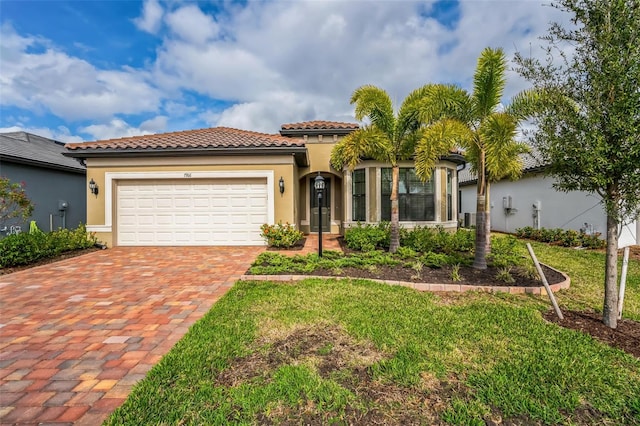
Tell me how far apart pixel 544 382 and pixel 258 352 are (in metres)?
2.72

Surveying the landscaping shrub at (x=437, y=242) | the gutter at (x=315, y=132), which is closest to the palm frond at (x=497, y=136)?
the landscaping shrub at (x=437, y=242)

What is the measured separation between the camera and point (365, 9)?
821 cm

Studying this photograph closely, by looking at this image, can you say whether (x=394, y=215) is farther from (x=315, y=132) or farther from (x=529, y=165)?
(x=529, y=165)

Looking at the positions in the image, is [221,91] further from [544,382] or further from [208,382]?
[544,382]

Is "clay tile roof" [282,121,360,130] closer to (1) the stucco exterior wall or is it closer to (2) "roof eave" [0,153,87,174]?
(1) the stucco exterior wall

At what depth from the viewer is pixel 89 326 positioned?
152 inches

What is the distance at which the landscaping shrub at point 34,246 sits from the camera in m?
7.09

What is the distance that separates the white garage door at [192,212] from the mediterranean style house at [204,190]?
35 mm

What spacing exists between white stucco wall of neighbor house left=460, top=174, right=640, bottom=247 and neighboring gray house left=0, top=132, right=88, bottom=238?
17862mm

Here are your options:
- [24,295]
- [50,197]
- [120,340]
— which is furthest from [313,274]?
[50,197]

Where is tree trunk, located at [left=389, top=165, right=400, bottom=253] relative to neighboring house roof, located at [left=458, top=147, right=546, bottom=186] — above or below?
below

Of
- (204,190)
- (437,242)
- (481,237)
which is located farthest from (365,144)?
(204,190)

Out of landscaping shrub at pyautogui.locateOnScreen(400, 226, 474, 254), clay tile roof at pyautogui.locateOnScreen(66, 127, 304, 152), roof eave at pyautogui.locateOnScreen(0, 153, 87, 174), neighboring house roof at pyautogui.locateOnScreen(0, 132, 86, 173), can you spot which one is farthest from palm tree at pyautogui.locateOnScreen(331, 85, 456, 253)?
roof eave at pyautogui.locateOnScreen(0, 153, 87, 174)

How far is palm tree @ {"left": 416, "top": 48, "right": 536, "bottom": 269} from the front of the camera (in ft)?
20.8
